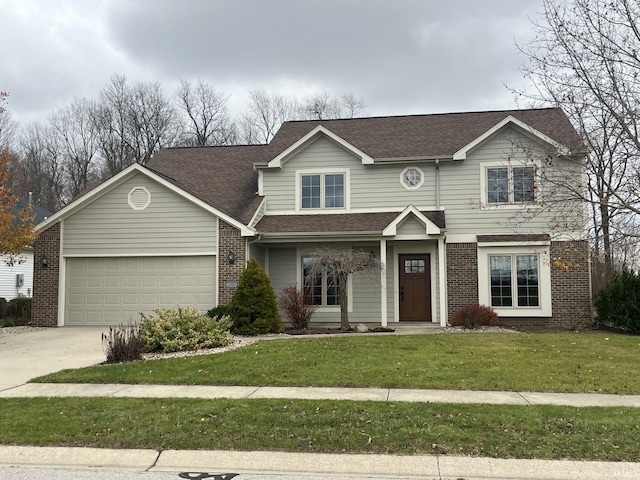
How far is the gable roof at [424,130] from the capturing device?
18.1m

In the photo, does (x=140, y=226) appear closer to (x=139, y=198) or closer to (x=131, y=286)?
(x=139, y=198)

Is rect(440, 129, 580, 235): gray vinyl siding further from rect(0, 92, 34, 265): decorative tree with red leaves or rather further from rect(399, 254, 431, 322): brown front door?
rect(0, 92, 34, 265): decorative tree with red leaves

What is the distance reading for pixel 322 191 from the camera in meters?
18.6

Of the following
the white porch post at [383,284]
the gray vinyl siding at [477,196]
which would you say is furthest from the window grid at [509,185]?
the white porch post at [383,284]

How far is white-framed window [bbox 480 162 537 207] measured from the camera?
17.0 m

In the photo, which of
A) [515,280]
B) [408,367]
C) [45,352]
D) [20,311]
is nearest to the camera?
[408,367]

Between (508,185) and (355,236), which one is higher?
(508,185)

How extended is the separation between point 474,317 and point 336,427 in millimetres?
10465

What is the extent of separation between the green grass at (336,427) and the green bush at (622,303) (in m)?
9.20

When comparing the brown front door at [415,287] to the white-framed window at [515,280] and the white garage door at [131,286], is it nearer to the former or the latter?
the white-framed window at [515,280]

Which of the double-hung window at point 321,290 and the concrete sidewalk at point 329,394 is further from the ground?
the double-hung window at point 321,290

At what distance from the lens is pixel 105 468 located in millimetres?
5523

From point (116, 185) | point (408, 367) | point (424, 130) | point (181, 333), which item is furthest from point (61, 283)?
point (424, 130)

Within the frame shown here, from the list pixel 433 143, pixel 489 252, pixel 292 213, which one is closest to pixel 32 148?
pixel 292 213
